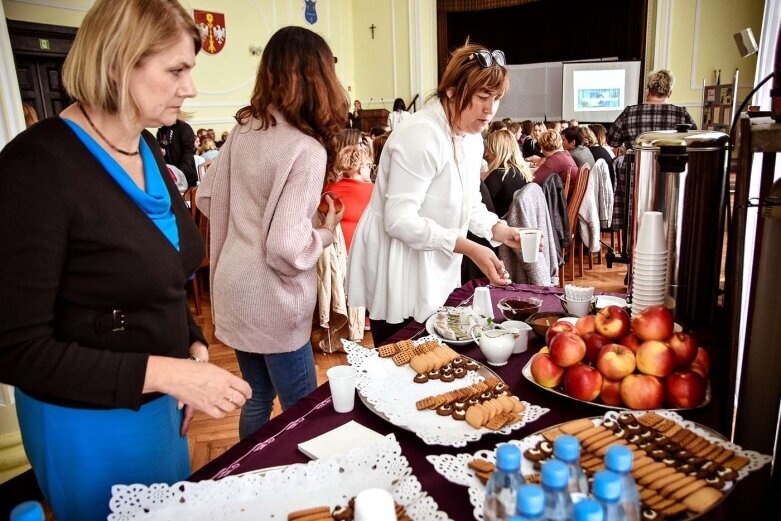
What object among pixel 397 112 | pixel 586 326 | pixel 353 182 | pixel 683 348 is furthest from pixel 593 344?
pixel 397 112

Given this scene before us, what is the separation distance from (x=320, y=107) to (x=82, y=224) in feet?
2.55

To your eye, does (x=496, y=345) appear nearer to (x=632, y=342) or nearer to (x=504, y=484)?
(x=632, y=342)

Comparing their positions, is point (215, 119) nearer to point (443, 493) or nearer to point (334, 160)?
point (334, 160)

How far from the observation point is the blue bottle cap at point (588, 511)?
503mm

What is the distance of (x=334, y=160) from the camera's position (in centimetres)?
169

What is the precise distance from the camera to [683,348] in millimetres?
1115

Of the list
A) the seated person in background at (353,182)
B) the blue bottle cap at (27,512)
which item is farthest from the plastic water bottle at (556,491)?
the seated person in background at (353,182)

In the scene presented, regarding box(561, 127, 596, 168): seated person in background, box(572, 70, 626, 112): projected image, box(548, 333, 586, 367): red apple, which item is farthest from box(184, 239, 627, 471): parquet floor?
box(572, 70, 626, 112): projected image

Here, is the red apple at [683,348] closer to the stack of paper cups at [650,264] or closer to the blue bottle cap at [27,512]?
the stack of paper cups at [650,264]

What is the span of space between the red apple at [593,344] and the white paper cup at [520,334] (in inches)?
8.7

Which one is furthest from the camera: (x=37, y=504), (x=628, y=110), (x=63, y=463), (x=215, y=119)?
(x=215, y=119)

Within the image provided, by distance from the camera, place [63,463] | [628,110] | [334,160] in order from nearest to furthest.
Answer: [63,463] → [334,160] → [628,110]

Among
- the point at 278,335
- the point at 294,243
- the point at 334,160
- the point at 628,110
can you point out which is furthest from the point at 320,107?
the point at 628,110

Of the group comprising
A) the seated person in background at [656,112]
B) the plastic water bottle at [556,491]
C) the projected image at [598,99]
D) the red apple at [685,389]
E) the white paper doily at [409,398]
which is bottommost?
the white paper doily at [409,398]
